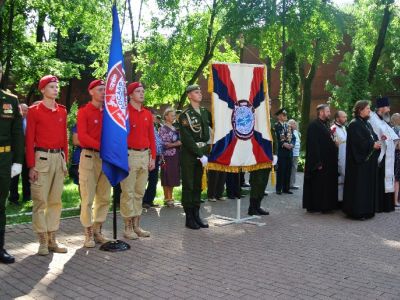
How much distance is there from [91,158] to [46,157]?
2.00 ft

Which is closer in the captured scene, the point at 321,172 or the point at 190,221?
the point at 190,221

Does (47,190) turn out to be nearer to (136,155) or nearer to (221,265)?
(136,155)

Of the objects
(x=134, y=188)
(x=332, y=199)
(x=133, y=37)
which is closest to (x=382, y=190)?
(x=332, y=199)

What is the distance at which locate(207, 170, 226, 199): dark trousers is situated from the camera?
10609 millimetres

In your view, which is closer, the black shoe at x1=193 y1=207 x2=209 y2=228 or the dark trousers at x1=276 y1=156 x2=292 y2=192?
the black shoe at x1=193 y1=207 x2=209 y2=228

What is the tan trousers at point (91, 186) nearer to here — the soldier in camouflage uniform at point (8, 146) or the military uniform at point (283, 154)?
the soldier in camouflage uniform at point (8, 146)

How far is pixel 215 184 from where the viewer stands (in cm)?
1063

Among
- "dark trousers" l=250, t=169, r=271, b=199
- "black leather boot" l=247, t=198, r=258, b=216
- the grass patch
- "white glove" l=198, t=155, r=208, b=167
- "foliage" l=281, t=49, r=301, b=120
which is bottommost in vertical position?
the grass patch

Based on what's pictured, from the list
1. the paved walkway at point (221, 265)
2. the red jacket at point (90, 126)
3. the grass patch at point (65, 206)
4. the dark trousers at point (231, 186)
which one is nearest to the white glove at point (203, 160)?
the paved walkway at point (221, 265)

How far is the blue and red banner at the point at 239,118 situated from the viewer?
7.82 m

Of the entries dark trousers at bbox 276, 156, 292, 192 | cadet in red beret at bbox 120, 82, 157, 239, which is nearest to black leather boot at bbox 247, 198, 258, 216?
cadet in red beret at bbox 120, 82, 157, 239

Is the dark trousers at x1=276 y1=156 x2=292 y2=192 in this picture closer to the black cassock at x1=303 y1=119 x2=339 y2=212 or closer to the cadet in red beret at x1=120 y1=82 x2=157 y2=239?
the black cassock at x1=303 y1=119 x2=339 y2=212

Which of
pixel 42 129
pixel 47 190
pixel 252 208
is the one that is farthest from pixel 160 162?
pixel 42 129

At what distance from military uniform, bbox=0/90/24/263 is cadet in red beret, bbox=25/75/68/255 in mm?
165
